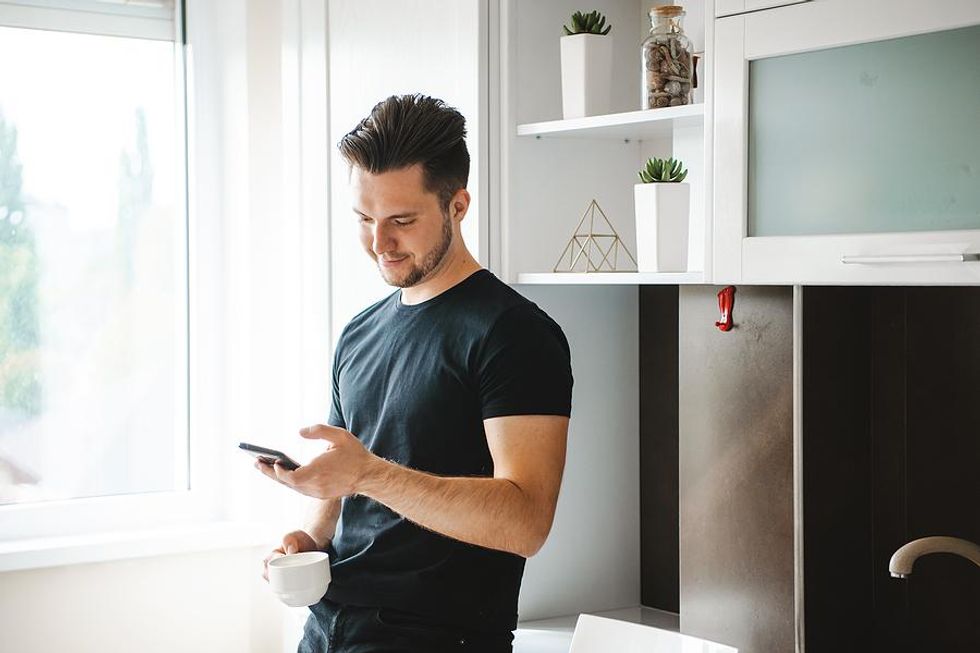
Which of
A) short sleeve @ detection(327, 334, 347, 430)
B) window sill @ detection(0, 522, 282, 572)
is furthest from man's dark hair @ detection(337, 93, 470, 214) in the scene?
window sill @ detection(0, 522, 282, 572)

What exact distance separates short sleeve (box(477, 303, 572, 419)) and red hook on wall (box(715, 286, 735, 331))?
44 cm

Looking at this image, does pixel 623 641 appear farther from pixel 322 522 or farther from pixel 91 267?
pixel 91 267

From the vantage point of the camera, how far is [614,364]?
2547mm

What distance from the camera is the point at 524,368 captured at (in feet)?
5.25

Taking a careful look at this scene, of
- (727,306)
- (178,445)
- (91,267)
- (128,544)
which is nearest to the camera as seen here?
(727,306)

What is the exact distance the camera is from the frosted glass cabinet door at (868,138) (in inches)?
63.8

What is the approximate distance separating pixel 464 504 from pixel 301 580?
1.12 ft

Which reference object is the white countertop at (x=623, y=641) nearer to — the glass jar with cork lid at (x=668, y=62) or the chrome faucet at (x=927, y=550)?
the chrome faucet at (x=927, y=550)

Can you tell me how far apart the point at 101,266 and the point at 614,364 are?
1.36m

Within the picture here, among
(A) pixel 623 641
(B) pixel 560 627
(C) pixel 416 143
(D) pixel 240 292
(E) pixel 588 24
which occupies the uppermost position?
(E) pixel 588 24

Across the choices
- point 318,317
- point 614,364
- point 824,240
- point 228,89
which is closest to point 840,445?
point 824,240

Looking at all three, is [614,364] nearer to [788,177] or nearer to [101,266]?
[788,177]

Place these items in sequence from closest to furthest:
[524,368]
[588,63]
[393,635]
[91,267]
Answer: [524,368] < [393,635] < [588,63] < [91,267]

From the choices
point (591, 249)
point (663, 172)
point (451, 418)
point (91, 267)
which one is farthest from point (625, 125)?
point (91, 267)
